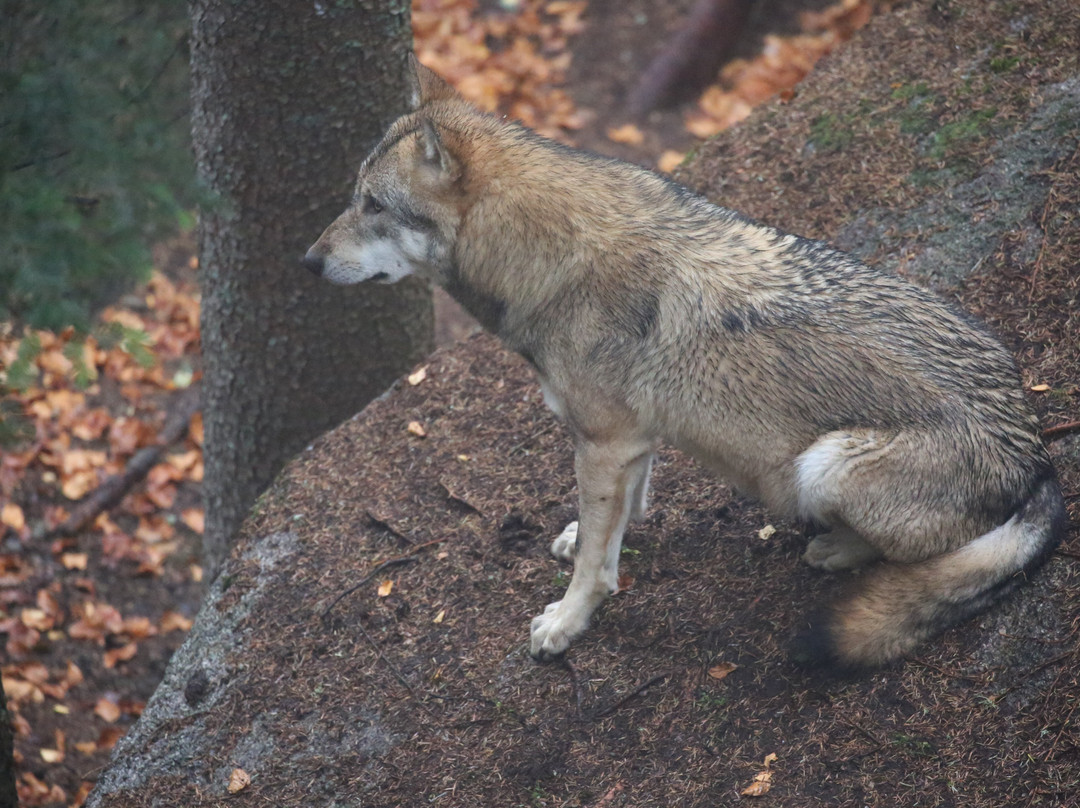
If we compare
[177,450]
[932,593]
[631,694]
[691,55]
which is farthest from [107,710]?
[691,55]

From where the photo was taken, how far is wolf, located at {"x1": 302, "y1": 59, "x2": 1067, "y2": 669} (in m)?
3.33

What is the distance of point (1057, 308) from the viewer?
425 centimetres

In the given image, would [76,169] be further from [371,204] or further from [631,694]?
[631,694]

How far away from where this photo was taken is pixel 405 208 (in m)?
3.83

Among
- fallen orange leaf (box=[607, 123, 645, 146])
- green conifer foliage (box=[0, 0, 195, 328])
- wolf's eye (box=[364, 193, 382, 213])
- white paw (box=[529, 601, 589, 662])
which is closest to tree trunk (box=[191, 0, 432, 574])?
wolf's eye (box=[364, 193, 382, 213])

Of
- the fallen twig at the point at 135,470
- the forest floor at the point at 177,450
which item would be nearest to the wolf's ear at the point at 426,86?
the forest floor at the point at 177,450

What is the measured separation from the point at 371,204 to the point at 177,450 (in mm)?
4737

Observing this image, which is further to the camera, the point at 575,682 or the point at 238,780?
the point at 238,780

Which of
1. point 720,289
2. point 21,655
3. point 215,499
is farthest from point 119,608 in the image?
point 720,289

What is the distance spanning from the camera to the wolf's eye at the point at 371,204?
3912 millimetres

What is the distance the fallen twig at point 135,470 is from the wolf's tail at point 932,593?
19.4 ft

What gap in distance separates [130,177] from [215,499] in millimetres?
3715

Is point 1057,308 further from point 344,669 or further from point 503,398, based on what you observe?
point 344,669

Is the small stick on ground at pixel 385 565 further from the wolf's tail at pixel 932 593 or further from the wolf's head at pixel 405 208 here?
the wolf's tail at pixel 932 593
